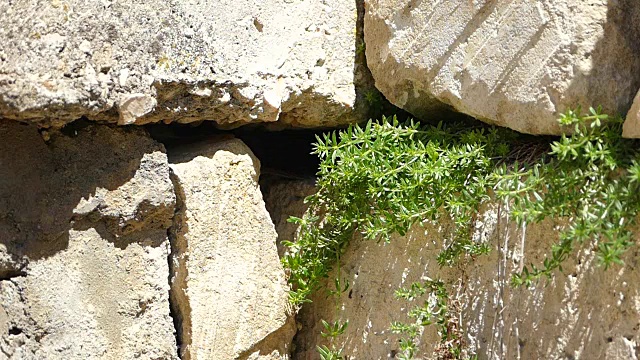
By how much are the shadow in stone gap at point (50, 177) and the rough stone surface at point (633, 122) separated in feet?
4.95

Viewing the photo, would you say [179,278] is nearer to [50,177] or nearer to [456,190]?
[50,177]

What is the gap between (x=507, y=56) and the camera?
2.64m

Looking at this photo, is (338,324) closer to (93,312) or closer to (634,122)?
(93,312)

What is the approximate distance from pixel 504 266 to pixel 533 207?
0.99 ft

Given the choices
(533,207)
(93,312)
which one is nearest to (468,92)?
(533,207)

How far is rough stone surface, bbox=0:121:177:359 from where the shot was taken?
8.64ft

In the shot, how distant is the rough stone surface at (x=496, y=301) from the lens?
7.85ft

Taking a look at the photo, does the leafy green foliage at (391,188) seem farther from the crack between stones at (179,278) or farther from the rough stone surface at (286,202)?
the crack between stones at (179,278)

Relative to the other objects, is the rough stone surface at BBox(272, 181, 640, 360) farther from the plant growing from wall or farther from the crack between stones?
the crack between stones

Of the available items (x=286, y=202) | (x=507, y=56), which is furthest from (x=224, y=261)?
(x=507, y=56)

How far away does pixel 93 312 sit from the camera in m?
2.72

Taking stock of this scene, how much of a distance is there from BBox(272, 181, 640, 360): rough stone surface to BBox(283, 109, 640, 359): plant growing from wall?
0.05 meters

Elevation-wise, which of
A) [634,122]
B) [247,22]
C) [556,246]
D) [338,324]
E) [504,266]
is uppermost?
[247,22]

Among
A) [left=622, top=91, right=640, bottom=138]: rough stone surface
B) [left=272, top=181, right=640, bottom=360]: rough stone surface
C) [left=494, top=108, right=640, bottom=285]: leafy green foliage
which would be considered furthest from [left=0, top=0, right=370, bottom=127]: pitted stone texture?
[left=622, top=91, right=640, bottom=138]: rough stone surface
